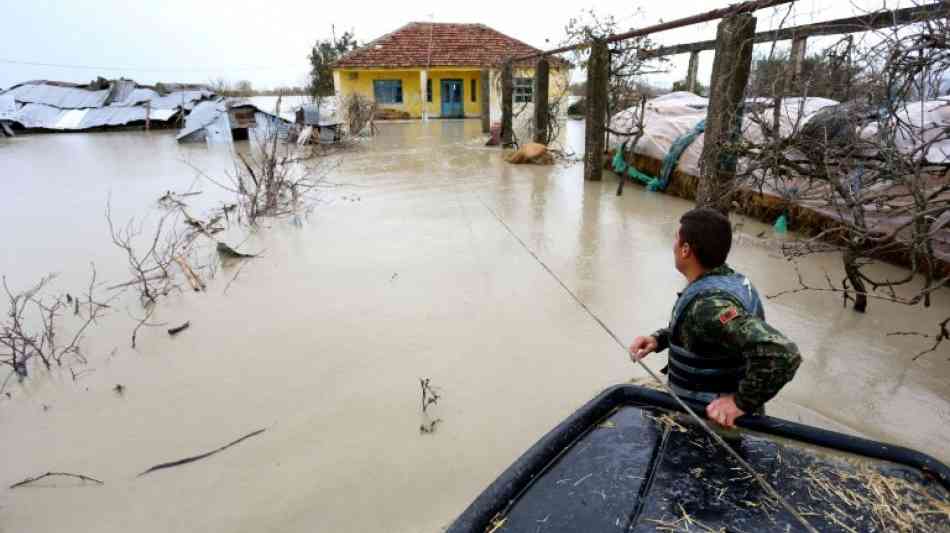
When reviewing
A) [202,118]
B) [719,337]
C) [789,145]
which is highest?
[202,118]

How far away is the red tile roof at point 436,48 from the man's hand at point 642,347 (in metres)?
22.7

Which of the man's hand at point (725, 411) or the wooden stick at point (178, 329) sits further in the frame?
the wooden stick at point (178, 329)

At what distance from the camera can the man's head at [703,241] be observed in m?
1.85

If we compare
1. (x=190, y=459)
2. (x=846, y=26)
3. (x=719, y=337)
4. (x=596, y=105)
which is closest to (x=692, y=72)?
(x=596, y=105)

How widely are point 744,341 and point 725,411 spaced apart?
0.88ft

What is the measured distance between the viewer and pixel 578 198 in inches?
321

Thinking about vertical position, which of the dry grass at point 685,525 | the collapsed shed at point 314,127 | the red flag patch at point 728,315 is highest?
the collapsed shed at point 314,127

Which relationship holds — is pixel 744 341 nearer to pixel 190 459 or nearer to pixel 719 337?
pixel 719 337

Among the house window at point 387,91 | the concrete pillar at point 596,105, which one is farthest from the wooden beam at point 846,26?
the house window at point 387,91

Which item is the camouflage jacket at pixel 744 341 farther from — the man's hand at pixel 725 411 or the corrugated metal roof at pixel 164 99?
the corrugated metal roof at pixel 164 99

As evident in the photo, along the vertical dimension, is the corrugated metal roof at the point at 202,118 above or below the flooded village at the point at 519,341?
above

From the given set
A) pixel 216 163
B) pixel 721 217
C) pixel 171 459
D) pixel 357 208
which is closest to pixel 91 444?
pixel 171 459

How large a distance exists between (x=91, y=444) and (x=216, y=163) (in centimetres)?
1132

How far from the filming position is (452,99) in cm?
2617
